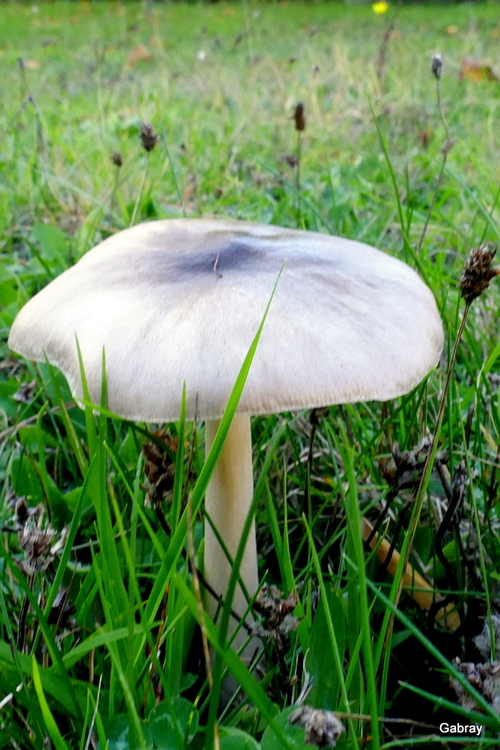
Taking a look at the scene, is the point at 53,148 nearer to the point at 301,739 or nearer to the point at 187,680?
the point at 187,680

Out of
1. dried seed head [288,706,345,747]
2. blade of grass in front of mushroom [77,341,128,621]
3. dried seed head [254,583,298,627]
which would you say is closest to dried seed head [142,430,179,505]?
blade of grass in front of mushroom [77,341,128,621]

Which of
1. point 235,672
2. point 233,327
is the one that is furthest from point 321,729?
point 233,327

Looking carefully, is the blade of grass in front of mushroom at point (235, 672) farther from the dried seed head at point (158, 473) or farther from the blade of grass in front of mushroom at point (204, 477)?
the dried seed head at point (158, 473)

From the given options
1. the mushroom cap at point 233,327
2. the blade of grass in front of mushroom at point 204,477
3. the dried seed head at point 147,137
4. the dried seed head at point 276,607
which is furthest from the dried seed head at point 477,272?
the dried seed head at point 147,137

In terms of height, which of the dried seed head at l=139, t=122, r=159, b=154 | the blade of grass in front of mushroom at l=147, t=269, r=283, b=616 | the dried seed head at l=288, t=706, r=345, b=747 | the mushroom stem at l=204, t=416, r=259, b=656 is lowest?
the mushroom stem at l=204, t=416, r=259, b=656

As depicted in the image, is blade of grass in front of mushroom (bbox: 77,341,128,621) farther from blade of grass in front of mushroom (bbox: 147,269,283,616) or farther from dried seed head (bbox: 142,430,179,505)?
dried seed head (bbox: 142,430,179,505)
